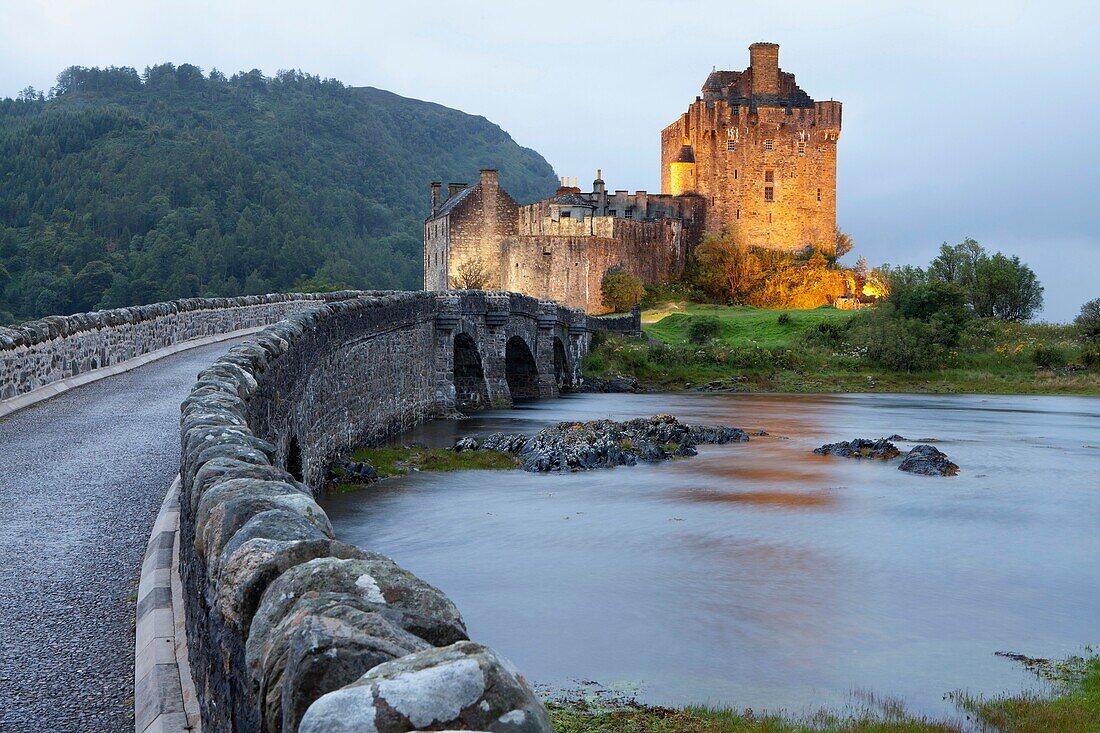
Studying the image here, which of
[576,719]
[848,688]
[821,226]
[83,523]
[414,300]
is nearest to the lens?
[83,523]

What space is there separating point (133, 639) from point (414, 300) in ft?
73.7

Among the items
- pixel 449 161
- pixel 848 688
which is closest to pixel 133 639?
pixel 848 688

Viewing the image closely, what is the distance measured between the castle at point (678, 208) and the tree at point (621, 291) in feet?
1.79

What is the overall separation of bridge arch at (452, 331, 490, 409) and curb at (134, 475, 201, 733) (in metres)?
26.8

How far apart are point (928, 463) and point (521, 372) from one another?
62.2 feet

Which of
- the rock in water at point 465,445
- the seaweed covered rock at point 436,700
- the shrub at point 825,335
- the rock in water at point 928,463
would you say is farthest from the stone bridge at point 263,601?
the shrub at point 825,335

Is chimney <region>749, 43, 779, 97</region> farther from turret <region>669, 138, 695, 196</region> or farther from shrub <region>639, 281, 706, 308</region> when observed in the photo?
shrub <region>639, 281, 706, 308</region>

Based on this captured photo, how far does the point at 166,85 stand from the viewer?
470 feet

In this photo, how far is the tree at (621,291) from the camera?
2418 inches

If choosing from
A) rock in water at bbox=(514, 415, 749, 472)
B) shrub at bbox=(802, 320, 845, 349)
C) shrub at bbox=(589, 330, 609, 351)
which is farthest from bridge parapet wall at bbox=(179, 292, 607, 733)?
shrub at bbox=(802, 320, 845, 349)

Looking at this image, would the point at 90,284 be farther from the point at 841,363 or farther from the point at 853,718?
the point at 853,718

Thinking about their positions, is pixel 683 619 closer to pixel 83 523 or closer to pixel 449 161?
pixel 83 523

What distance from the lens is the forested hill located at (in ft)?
216

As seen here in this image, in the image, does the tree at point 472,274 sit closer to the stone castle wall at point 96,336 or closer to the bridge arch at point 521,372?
the bridge arch at point 521,372
